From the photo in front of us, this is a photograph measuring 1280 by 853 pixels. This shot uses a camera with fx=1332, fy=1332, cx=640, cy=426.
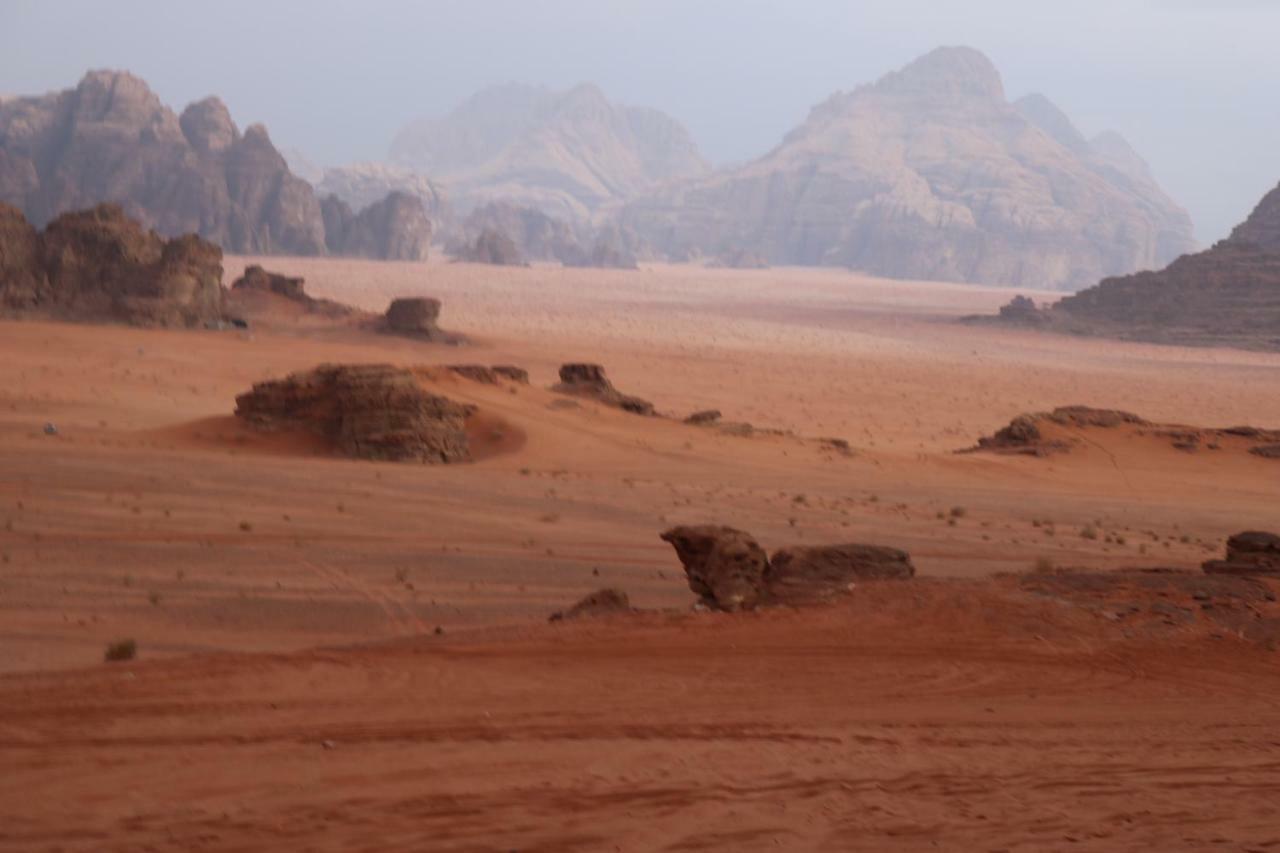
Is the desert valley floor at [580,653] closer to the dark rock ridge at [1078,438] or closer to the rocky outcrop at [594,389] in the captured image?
the dark rock ridge at [1078,438]

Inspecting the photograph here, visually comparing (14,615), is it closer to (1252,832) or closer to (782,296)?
(1252,832)

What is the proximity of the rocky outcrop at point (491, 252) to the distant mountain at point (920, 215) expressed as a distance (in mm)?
42299

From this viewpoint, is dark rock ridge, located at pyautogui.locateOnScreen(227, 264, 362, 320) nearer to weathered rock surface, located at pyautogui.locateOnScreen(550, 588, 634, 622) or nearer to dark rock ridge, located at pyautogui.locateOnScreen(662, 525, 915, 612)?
dark rock ridge, located at pyautogui.locateOnScreen(662, 525, 915, 612)

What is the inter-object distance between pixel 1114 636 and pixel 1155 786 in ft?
9.31

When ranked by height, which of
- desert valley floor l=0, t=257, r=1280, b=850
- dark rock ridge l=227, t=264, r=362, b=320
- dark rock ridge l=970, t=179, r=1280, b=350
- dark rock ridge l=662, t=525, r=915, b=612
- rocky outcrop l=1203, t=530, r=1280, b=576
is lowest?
desert valley floor l=0, t=257, r=1280, b=850

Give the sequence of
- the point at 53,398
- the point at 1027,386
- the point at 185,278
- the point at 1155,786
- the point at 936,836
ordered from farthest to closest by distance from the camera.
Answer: the point at 1027,386 < the point at 185,278 < the point at 53,398 < the point at 1155,786 < the point at 936,836

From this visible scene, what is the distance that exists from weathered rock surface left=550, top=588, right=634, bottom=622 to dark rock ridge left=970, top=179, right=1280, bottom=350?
64858 mm

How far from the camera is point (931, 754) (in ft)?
20.7

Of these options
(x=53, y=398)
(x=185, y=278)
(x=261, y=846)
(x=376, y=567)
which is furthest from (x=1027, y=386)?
(x=261, y=846)

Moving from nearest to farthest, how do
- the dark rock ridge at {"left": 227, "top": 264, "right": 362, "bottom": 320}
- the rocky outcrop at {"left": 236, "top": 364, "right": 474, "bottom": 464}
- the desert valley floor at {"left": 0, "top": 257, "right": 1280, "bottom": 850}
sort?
the desert valley floor at {"left": 0, "top": 257, "right": 1280, "bottom": 850}, the rocky outcrop at {"left": 236, "top": 364, "right": 474, "bottom": 464}, the dark rock ridge at {"left": 227, "top": 264, "right": 362, "bottom": 320}

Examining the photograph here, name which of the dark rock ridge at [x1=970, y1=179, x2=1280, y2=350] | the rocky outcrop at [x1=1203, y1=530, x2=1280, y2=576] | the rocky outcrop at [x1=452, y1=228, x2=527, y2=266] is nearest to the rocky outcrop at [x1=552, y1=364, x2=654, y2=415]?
the rocky outcrop at [x1=1203, y1=530, x2=1280, y2=576]

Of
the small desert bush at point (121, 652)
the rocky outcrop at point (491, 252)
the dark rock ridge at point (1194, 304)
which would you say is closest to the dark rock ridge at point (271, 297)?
the small desert bush at point (121, 652)

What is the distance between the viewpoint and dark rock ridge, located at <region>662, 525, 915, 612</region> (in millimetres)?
9461

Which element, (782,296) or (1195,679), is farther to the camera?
(782,296)
